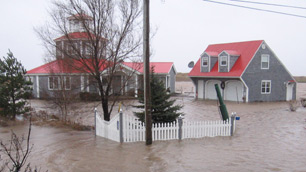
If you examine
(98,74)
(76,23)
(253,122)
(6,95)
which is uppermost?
(76,23)

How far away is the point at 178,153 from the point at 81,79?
30.4 ft

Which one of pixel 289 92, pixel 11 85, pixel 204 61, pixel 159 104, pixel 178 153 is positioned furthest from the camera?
pixel 204 61

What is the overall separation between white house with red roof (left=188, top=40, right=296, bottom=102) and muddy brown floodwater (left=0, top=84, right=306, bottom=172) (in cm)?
1336

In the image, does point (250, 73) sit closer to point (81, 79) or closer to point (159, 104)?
point (159, 104)

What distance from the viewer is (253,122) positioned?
1518 centimetres

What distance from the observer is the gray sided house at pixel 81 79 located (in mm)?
13648

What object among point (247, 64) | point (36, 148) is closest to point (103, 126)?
point (36, 148)

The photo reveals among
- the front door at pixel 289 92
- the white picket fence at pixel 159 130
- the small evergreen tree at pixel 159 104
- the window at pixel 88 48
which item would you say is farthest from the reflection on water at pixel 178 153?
the front door at pixel 289 92

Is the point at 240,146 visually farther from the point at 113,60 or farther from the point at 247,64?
the point at 247,64

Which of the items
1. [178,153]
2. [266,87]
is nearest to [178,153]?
[178,153]

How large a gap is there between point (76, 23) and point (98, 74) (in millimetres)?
2655

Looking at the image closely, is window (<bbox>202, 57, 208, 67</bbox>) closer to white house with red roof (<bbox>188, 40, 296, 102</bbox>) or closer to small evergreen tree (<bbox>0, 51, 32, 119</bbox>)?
white house with red roof (<bbox>188, 40, 296, 102</bbox>)

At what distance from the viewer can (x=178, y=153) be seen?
876 centimetres

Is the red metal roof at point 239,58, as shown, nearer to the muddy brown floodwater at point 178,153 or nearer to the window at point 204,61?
the window at point 204,61
